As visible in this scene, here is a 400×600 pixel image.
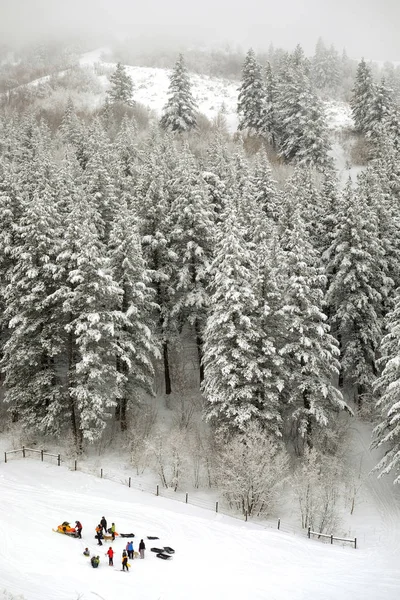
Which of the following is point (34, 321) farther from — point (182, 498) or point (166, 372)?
point (182, 498)

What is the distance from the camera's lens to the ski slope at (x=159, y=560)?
20688 mm

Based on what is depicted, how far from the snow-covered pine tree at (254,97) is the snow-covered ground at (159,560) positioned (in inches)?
2113

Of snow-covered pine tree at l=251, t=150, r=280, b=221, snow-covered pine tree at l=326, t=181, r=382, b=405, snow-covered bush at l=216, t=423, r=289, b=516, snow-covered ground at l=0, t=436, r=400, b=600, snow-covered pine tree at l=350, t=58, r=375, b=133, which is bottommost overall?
snow-covered ground at l=0, t=436, r=400, b=600

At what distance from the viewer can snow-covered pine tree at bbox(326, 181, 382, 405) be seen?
116 feet

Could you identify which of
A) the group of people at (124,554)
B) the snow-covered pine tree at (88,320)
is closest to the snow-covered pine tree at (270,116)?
the snow-covered pine tree at (88,320)

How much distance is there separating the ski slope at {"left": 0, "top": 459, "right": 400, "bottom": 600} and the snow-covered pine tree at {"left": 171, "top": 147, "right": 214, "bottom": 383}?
11.0 meters

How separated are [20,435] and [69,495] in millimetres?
7369

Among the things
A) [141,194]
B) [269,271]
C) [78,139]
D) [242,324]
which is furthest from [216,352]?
[78,139]

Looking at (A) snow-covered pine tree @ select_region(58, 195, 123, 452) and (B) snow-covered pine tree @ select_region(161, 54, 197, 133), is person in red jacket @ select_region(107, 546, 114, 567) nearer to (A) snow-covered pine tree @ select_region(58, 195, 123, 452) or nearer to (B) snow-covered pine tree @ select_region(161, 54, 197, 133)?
(A) snow-covered pine tree @ select_region(58, 195, 123, 452)

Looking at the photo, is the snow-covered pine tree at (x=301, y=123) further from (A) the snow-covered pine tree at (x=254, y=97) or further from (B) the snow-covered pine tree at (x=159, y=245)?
(B) the snow-covered pine tree at (x=159, y=245)

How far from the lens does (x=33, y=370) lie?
3316 cm

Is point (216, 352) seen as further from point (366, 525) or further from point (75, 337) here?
point (366, 525)

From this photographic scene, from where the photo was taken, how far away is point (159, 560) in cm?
2306

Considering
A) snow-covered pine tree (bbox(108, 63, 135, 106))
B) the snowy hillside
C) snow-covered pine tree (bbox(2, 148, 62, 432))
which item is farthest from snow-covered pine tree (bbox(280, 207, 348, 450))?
snow-covered pine tree (bbox(108, 63, 135, 106))
